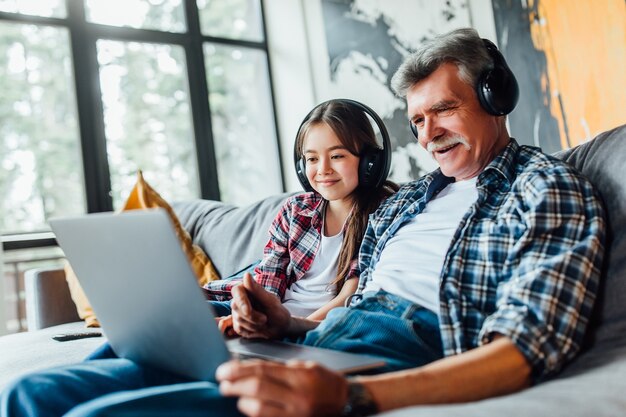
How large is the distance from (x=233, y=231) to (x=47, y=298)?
2.53 feet

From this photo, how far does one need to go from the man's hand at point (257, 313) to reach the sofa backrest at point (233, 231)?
90 centimetres

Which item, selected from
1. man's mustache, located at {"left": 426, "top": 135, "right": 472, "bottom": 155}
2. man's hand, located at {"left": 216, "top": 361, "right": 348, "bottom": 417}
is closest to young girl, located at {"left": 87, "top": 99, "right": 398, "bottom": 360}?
man's mustache, located at {"left": 426, "top": 135, "right": 472, "bottom": 155}

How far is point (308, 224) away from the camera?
69.6 inches

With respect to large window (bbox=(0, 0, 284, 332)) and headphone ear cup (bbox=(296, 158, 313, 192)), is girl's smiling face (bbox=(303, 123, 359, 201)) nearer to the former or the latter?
headphone ear cup (bbox=(296, 158, 313, 192))

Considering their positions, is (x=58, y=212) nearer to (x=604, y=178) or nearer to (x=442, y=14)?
(x=442, y=14)

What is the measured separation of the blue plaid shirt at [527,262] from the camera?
908 millimetres

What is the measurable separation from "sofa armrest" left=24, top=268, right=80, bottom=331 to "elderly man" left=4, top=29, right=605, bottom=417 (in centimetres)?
146

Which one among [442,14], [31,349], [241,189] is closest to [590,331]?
[31,349]

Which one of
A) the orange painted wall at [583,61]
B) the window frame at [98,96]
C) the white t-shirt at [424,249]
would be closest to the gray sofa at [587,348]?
the white t-shirt at [424,249]

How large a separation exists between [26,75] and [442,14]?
7.90 ft

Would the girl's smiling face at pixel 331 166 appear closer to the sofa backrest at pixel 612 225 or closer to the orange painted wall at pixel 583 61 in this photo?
the sofa backrest at pixel 612 225

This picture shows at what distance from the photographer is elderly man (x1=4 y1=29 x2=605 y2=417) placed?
76 cm

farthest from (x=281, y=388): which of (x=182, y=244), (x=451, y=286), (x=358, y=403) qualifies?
(x=182, y=244)

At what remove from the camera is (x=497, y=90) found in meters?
1.27
